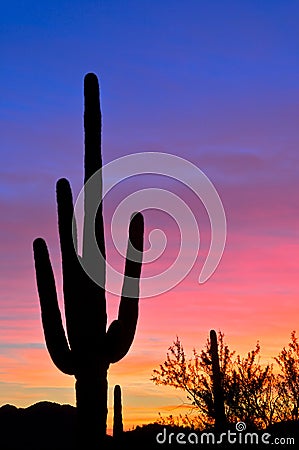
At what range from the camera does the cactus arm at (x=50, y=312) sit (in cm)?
1261

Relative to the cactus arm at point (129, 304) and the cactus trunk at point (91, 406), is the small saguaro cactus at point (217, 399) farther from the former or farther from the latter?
the cactus arm at point (129, 304)

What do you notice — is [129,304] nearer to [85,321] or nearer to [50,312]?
[85,321]

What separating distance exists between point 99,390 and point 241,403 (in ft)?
38.3

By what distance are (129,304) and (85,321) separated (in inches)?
31.1

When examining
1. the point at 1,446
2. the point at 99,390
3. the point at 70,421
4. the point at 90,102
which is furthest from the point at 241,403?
the point at 70,421

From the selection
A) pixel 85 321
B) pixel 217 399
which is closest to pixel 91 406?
pixel 85 321

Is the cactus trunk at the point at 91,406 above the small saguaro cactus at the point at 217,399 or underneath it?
underneath

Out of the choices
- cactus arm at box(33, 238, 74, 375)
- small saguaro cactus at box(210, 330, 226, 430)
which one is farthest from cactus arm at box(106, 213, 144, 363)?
small saguaro cactus at box(210, 330, 226, 430)

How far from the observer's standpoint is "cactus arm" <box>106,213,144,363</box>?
12695 millimetres

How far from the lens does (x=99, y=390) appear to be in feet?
42.2

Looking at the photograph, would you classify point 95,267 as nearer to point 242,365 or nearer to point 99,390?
point 99,390

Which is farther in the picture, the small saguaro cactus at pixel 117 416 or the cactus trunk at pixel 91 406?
the small saguaro cactus at pixel 117 416

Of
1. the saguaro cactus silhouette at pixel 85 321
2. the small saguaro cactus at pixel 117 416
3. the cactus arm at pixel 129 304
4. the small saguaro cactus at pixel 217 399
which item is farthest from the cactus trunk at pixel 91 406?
the small saguaro cactus at pixel 117 416

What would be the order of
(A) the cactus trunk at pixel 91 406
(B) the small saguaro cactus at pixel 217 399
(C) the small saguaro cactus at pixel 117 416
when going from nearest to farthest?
(A) the cactus trunk at pixel 91 406
(B) the small saguaro cactus at pixel 217 399
(C) the small saguaro cactus at pixel 117 416
